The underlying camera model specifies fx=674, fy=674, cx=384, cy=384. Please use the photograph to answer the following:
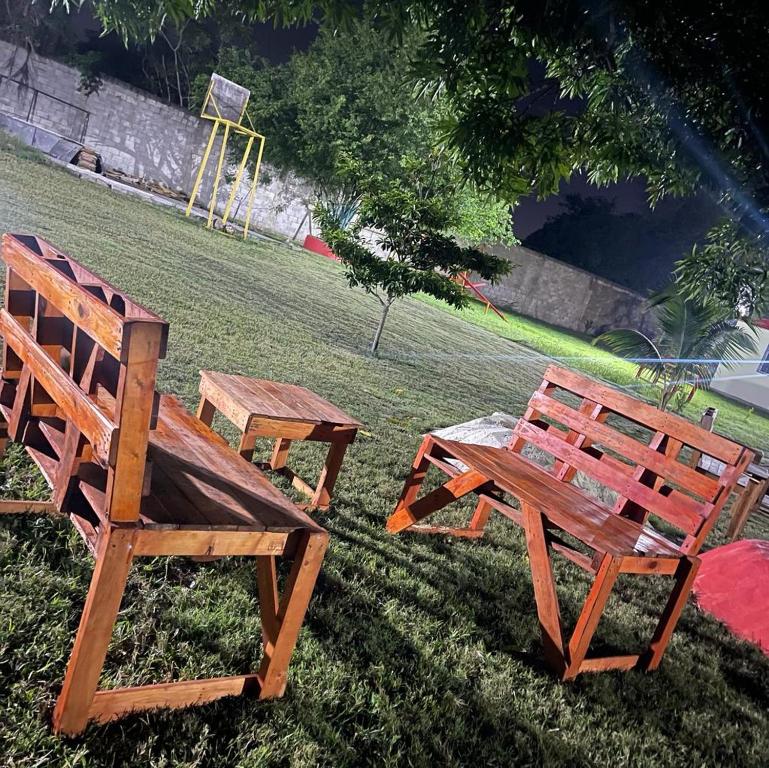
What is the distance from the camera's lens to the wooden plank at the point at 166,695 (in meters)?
1.90

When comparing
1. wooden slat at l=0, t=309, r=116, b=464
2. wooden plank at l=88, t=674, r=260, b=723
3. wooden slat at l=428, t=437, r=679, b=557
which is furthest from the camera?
wooden slat at l=428, t=437, r=679, b=557

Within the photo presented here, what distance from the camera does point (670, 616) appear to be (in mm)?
3186

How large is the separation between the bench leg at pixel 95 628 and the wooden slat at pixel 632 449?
8.06 ft

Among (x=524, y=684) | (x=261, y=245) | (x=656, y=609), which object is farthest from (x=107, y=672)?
(x=261, y=245)

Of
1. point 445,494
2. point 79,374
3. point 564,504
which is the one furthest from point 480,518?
point 79,374

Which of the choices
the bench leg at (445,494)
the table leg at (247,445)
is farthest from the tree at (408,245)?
the table leg at (247,445)

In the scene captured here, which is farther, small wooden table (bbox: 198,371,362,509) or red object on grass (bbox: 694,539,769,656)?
red object on grass (bbox: 694,539,769,656)

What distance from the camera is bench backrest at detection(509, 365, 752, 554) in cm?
308

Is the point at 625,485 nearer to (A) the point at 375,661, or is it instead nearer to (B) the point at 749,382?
(A) the point at 375,661

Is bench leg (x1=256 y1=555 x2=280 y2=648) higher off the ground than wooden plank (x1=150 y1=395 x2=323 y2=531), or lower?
lower

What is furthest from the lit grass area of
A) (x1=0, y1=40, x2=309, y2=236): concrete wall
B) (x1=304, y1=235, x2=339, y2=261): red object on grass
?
(x1=0, y1=40, x2=309, y2=236): concrete wall

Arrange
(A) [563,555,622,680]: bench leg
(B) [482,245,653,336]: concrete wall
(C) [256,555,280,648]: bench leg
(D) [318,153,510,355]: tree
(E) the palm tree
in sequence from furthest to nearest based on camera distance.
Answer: (B) [482,245,653,336]: concrete wall, (E) the palm tree, (D) [318,153,510,355]: tree, (A) [563,555,622,680]: bench leg, (C) [256,555,280,648]: bench leg

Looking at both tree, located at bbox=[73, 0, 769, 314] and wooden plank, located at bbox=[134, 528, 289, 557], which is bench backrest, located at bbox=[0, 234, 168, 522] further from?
tree, located at bbox=[73, 0, 769, 314]

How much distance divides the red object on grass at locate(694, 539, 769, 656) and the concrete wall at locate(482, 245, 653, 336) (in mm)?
25427
